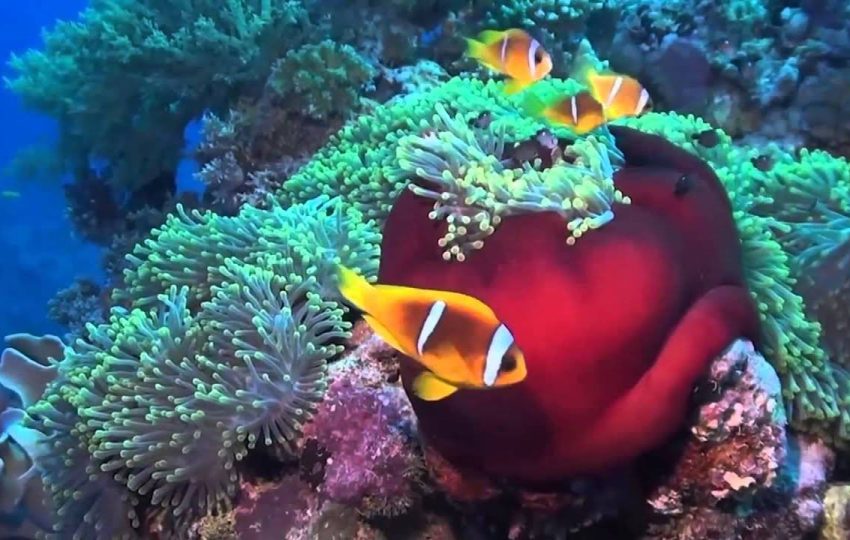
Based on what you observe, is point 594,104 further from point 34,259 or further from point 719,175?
point 34,259

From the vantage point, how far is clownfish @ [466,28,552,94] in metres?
2.73

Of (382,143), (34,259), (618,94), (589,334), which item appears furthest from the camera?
(34,259)

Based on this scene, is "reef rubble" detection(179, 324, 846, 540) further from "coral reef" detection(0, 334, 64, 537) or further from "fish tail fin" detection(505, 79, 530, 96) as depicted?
"fish tail fin" detection(505, 79, 530, 96)

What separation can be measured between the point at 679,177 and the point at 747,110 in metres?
2.41

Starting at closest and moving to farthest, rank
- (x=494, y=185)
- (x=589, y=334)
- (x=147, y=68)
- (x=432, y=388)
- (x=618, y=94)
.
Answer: (x=432, y=388) < (x=589, y=334) < (x=494, y=185) < (x=618, y=94) < (x=147, y=68)

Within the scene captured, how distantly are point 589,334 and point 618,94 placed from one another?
1.14m

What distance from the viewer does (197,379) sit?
2.09 metres

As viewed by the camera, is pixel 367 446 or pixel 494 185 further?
pixel 367 446

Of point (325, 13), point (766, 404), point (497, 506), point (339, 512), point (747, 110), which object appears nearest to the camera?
point (766, 404)

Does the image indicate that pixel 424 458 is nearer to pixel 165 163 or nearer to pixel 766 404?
pixel 766 404

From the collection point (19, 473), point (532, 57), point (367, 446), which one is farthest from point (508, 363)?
point (19, 473)

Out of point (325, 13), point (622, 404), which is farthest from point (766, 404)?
point (325, 13)

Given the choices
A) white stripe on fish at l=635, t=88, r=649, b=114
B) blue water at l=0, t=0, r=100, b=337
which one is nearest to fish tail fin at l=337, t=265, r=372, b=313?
white stripe on fish at l=635, t=88, r=649, b=114

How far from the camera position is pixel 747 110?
3.92m
